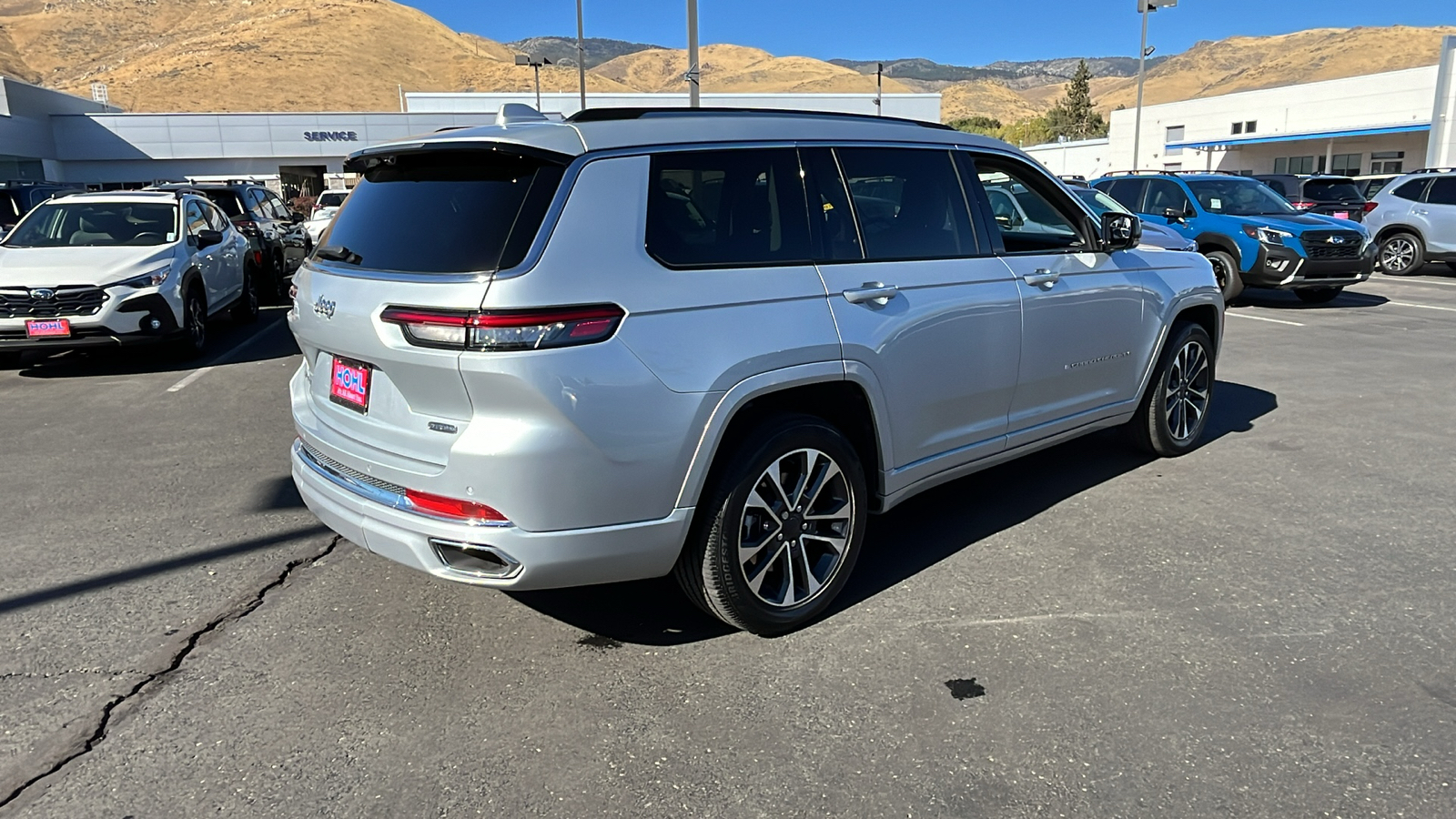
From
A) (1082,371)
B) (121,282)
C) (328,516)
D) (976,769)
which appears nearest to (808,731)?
(976,769)

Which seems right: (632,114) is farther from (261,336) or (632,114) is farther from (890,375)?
(261,336)

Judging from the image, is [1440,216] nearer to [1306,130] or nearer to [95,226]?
[95,226]

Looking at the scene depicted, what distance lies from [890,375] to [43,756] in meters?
3.03

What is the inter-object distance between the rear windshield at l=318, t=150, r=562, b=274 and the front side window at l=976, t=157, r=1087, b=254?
2.29 m

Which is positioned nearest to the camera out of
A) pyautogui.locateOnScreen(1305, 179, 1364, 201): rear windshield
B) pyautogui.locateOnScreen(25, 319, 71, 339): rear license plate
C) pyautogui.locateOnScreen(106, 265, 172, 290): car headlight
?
pyautogui.locateOnScreen(25, 319, 71, 339): rear license plate

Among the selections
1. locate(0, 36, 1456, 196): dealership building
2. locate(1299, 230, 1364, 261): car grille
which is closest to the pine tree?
locate(0, 36, 1456, 196): dealership building

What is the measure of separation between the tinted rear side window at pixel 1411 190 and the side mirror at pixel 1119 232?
600 inches

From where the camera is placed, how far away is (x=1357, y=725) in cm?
301

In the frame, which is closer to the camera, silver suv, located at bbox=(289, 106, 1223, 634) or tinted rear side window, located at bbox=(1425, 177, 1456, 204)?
silver suv, located at bbox=(289, 106, 1223, 634)

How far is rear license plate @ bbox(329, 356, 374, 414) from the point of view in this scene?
10.9 feet

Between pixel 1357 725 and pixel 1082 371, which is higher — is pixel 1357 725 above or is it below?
below

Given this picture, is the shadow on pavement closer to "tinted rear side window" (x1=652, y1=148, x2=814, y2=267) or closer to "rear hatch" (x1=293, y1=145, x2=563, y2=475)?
"rear hatch" (x1=293, y1=145, x2=563, y2=475)

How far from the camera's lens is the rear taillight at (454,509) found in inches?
118

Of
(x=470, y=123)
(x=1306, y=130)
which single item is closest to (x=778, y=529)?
(x=470, y=123)
